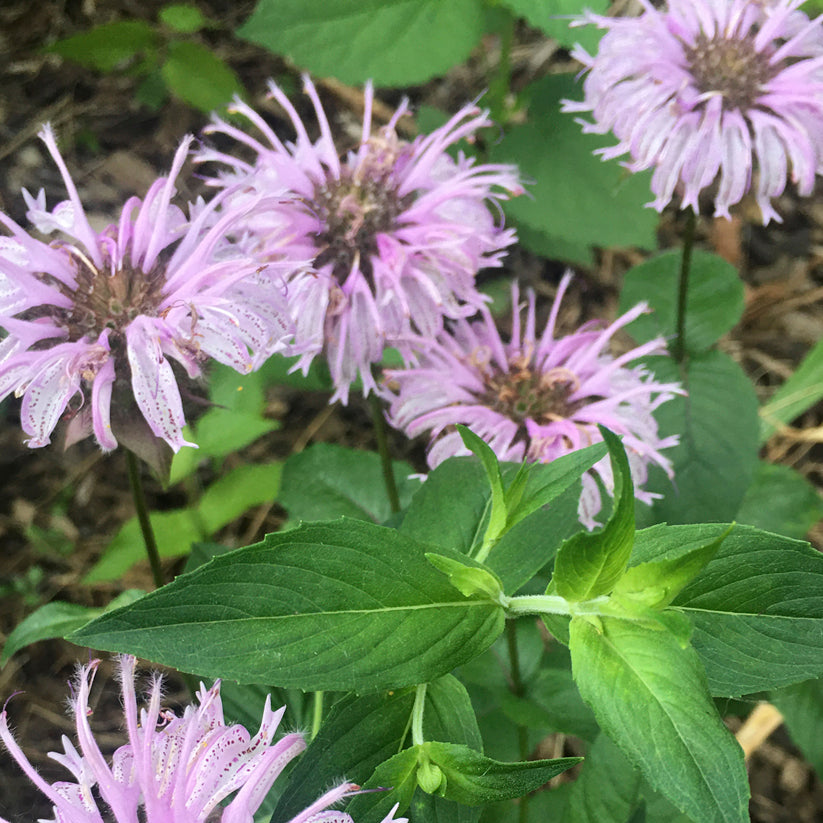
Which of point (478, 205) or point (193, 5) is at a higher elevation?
point (193, 5)

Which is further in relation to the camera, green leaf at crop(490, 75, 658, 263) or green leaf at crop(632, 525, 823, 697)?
green leaf at crop(490, 75, 658, 263)

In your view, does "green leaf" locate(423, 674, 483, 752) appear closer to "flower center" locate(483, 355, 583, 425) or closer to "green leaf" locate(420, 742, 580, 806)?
"green leaf" locate(420, 742, 580, 806)

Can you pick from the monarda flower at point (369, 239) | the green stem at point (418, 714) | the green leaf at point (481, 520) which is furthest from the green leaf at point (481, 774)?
the monarda flower at point (369, 239)

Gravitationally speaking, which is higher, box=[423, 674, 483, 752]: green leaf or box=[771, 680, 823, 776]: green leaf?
box=[423, 674, 483, 752]: green leaf

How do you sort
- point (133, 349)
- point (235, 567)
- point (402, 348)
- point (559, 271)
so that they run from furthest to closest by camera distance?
point (559, 271)
point (402, 348)
point (133, 349)
point (235, 567)

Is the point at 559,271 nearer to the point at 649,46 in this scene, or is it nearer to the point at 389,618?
the point at 649,46

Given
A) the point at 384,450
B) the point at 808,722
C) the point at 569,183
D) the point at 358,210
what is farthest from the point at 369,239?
the point at 808,722

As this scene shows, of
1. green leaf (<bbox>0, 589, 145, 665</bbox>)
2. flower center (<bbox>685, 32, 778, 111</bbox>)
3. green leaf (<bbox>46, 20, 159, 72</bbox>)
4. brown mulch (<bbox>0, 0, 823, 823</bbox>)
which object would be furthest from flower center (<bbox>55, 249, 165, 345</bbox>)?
green leaf (<bbox>46, 20, 159, 72</bbox>)

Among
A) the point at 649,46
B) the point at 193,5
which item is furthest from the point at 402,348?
the point at 193,5
